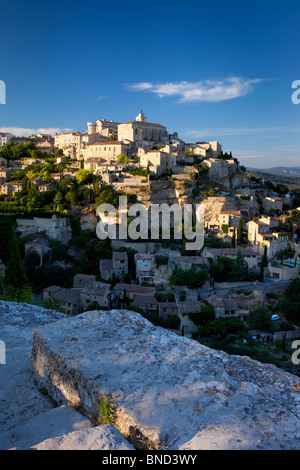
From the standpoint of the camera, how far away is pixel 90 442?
2.64m

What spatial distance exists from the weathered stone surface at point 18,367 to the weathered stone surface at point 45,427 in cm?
36

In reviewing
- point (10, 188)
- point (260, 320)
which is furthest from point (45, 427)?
point (10, 188)

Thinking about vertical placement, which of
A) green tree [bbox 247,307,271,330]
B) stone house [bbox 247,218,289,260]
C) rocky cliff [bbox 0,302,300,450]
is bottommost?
green tree [bbox 247,307,271,330]

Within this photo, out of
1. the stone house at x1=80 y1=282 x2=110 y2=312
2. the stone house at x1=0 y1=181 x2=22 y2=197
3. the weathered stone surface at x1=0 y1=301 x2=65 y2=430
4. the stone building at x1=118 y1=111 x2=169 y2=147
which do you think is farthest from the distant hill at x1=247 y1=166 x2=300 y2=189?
the weathered stone surface at x1=0 y1=301 x2=65 y2=430

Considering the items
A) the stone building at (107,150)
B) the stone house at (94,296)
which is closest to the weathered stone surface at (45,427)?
the stone house at (94,296)

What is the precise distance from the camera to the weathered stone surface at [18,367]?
3981 millimetres

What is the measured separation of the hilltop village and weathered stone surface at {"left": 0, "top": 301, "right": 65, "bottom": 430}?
341 centimetres

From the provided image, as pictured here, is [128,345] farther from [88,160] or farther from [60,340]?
[88,160]

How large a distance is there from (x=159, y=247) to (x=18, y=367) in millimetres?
22158

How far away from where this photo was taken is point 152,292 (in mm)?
21531

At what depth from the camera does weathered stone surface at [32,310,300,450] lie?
2854 millimetres

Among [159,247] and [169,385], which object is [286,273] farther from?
[169,385]

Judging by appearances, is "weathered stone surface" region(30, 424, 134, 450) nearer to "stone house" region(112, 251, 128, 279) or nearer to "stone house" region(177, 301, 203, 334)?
"stone house" region(177, 301, 203, 334)
